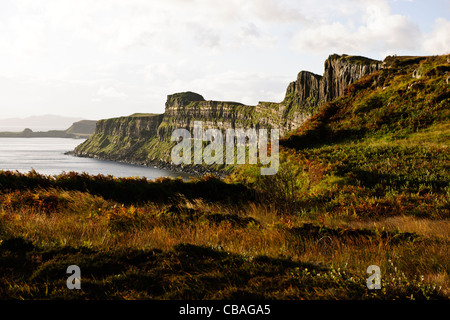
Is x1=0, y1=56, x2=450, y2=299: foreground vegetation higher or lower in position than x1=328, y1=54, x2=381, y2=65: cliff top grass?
lower

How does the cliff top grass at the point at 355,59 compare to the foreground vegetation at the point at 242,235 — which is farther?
the cliff top grass at the point at 355,59

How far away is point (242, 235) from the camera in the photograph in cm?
705

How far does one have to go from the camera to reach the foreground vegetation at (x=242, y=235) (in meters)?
4.32

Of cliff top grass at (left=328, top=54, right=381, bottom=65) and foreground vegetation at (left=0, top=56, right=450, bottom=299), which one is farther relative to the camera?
cliff top grass at (left=328, top=54, right=381, bottom=65)

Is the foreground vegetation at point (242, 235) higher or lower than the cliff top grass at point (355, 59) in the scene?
lower

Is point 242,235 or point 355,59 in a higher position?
point 355,59

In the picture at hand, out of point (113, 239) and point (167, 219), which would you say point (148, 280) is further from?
point (167, 219)

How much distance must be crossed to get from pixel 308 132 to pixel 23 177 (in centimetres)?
A: 2226

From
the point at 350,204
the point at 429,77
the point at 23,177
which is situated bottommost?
the point at 350,204

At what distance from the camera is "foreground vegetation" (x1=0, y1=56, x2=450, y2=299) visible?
4324 mm

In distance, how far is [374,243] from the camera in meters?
6.76

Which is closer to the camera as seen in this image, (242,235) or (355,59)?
(242,235)
